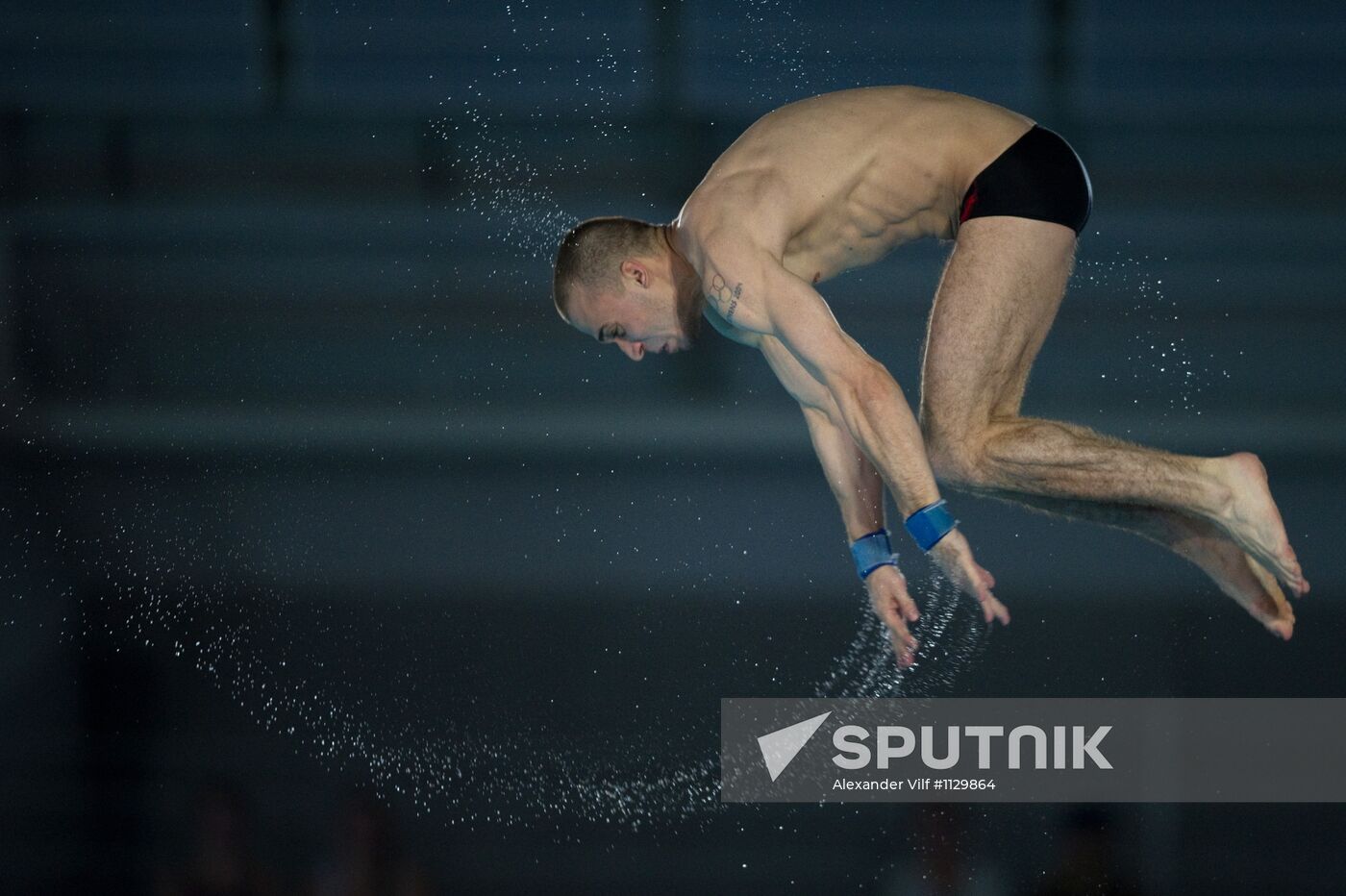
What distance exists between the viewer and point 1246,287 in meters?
4.96

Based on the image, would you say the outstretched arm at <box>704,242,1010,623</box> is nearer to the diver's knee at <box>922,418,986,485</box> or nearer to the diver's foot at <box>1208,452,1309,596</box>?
the diver's knee at <box>922,418,986,485</box>

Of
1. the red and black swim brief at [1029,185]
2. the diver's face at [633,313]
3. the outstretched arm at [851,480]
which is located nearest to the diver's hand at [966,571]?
the outstretched arm at [851,480]

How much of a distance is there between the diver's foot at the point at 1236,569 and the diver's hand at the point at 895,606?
2.06 feet

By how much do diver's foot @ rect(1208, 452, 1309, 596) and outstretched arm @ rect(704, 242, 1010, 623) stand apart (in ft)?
1.86

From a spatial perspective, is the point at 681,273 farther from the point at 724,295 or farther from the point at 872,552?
the point at 872,552

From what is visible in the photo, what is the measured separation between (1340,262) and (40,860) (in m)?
4.78

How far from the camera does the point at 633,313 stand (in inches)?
124

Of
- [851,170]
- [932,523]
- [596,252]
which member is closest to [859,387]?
[932,523]

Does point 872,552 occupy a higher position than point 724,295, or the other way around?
point 724,295

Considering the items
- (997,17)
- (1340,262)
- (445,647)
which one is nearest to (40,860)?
(445,647)

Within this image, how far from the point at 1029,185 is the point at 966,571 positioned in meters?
0.89

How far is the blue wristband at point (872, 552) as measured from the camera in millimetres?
3117

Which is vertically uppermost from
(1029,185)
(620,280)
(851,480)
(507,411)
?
(1029,185)

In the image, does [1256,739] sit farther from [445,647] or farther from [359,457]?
[359,457]
